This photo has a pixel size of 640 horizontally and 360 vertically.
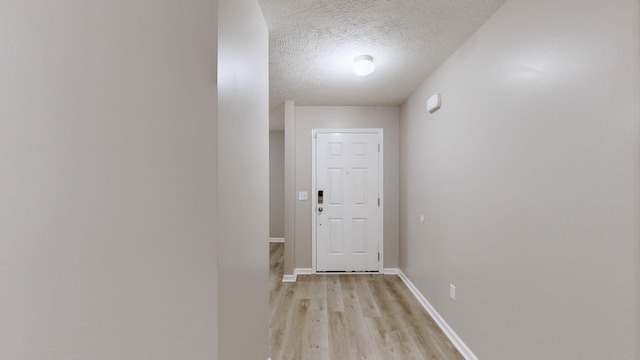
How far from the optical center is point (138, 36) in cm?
73

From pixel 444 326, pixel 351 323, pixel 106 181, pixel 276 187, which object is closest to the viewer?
pixel 106 181

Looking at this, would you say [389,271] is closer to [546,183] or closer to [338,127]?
[338,127]

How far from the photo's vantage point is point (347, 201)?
4.30 m

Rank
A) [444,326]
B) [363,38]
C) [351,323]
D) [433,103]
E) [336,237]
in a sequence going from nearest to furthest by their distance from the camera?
[363,38] → [444,326] → [351,323] → [433,103] → [336,237]

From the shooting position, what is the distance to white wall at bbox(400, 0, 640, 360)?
1.10 m

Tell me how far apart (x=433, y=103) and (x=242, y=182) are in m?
2.27

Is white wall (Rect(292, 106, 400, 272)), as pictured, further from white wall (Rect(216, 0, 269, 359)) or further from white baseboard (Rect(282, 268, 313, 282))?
white wall (Rect(216, 0, 269, 359))

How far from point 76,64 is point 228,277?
860 millimetres

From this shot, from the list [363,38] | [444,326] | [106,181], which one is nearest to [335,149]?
[363,38]

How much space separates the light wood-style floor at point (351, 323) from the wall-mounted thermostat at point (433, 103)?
208 centimetres

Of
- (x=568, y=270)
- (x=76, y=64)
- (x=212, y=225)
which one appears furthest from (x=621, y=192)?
(x=76, y=64)

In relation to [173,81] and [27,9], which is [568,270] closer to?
[173,81]

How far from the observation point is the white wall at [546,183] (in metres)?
1.10

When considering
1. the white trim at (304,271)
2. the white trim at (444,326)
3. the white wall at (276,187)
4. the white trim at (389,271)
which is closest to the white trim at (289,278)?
the white trim at (304,271)
